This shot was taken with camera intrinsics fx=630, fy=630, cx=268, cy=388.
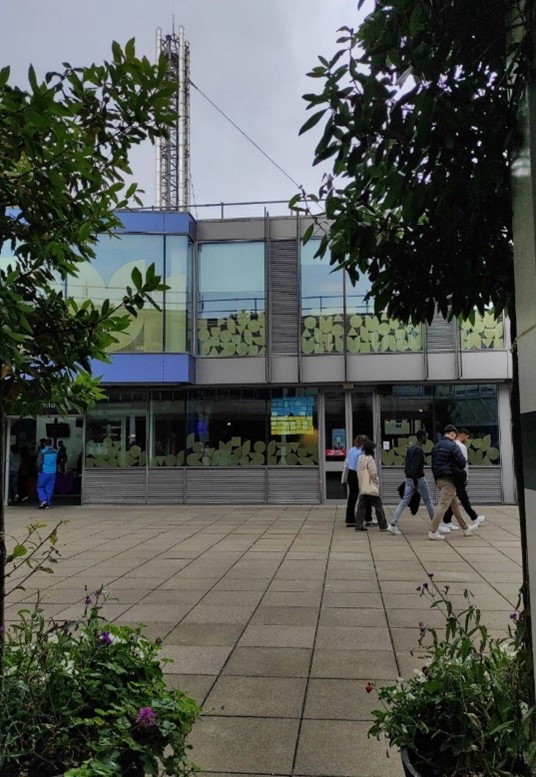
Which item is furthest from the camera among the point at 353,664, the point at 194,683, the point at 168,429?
the point at 168,429

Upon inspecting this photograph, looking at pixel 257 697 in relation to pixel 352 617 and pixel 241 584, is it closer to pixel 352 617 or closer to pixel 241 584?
pixel 352 617

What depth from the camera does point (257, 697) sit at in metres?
4.17

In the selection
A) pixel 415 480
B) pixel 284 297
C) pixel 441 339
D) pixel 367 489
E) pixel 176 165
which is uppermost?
pixel 176 165

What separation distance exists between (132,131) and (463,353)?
14.2 m

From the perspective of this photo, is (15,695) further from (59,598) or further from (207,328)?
(207,328)

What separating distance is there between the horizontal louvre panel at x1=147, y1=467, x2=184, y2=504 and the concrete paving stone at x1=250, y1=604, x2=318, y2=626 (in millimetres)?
10804

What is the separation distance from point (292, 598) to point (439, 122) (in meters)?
5.64

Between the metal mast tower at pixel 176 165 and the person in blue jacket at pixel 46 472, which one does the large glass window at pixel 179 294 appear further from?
the metal mast tower at pixel 176 165

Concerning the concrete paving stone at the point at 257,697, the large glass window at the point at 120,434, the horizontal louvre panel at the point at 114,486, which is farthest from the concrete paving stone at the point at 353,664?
the large glass window at the point at 120,434

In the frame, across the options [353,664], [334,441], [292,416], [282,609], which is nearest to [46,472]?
[292,416]

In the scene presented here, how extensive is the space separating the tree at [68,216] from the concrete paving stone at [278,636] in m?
3.05

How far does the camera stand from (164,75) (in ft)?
8.76

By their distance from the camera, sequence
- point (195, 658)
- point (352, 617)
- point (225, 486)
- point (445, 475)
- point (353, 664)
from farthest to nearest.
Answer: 1. point (225, 486)
2. point (445, 475)
3. point (352, 617)
4. point (195, 658)
5. point (353, 664)

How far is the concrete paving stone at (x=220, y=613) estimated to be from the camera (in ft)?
19.7
